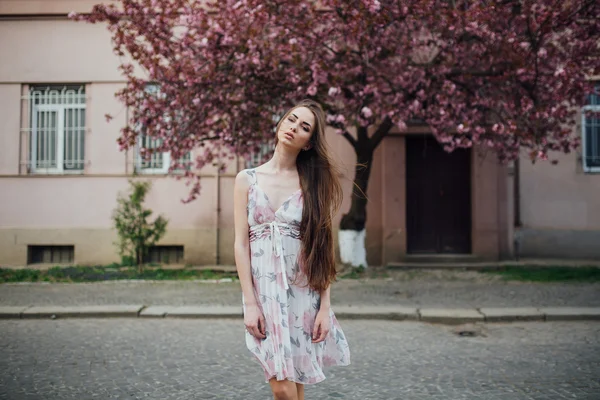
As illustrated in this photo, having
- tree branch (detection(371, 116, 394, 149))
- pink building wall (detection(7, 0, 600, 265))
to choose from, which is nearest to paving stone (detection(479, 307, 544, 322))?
tree branch (detection(371, 116, 394, 149))

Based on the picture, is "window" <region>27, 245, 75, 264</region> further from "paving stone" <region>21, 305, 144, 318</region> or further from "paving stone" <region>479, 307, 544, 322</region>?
"paving stone" <region>479, 307, 544, 322</region>

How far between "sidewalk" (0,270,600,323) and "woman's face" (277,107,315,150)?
542cm

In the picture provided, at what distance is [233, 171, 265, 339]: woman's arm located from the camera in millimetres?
2885

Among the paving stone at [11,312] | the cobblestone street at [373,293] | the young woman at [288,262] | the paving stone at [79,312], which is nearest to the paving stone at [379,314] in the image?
the cobblestone street at [373,293]

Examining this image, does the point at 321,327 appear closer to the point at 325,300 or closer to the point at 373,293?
the point at 325,300

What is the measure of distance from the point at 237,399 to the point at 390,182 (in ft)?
30.5

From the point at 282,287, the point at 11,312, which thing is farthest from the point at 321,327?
the point at 11,312

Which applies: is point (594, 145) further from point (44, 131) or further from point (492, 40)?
point (44, 131)

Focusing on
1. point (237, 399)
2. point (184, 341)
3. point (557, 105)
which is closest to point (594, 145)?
point (557, 105)

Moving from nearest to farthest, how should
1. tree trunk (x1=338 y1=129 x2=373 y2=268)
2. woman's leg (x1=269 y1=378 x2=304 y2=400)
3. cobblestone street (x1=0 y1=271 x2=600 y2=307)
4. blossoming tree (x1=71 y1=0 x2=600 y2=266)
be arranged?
1. woman's leg (x1=269 y1=378 x2=304 y2=400)
2. cobblestone street (x1=0 y1=271 x2=600 y2=307)
3. blossoming tree (x1=71 y1=0 x2=600 y2=266)
4. tree trunk (x1=338 y1=129 x2=373 y2=268)

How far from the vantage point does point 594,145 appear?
13.8m

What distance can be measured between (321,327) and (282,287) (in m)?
0.30

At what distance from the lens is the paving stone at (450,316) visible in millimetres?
7863

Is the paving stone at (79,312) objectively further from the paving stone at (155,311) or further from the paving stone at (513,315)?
the paving stone at (513,315)
